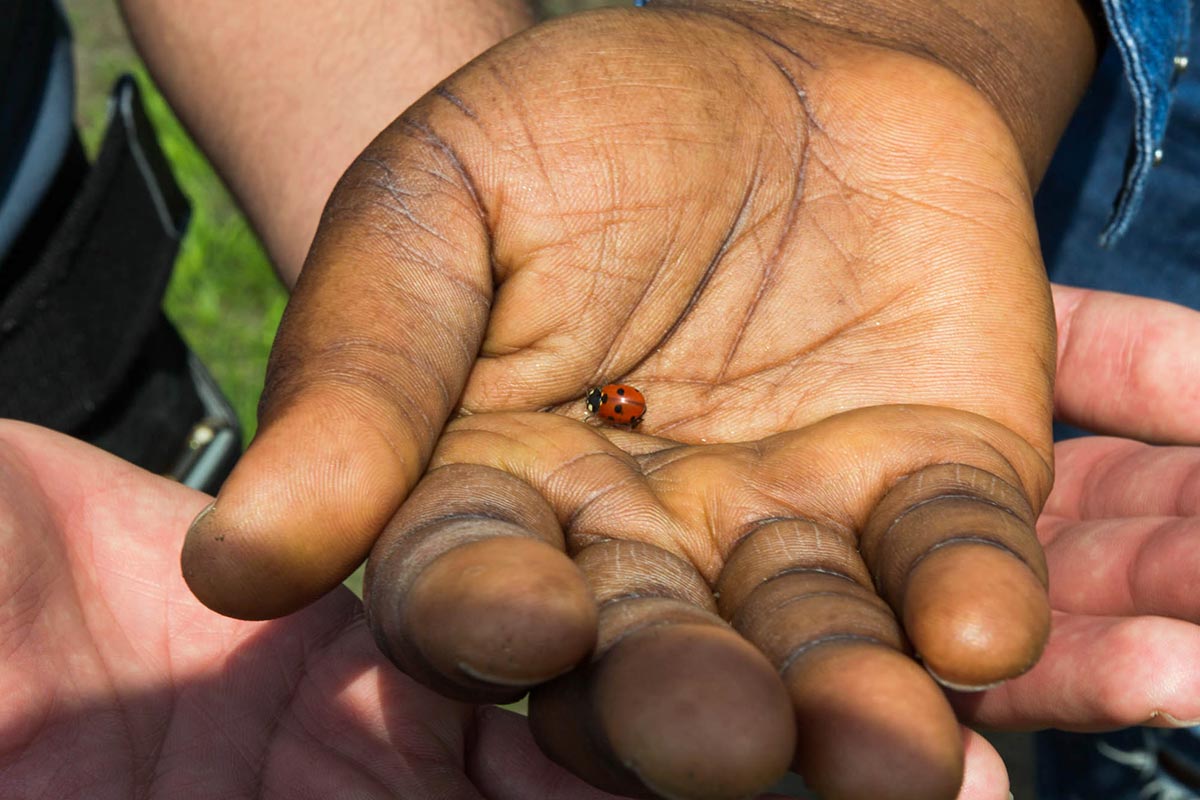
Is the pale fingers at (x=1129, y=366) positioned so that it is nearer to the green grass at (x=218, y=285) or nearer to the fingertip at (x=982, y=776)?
the fingertip at (x=982, y=776)

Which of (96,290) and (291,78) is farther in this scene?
(291,78)

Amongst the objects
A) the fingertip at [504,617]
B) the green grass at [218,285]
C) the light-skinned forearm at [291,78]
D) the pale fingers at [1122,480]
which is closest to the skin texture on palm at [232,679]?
the pale fingers at [1122,480]

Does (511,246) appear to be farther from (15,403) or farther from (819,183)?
(15,403)

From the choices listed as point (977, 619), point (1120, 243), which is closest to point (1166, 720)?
point (977, 619)

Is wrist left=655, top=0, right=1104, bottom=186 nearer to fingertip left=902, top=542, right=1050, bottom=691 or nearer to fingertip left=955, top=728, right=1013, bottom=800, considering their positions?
fingertip left=902, top=542, right=1050, bottom=691

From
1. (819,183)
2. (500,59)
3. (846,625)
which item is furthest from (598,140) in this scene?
(846,625)

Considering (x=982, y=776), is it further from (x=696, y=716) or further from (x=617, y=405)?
(x=617, y=405)
